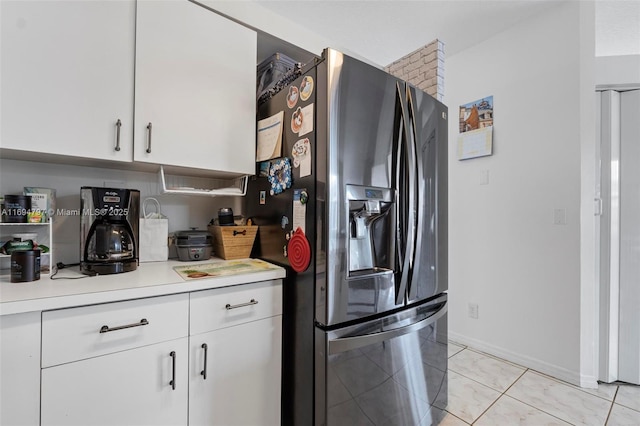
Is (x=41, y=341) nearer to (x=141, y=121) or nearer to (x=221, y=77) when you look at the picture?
(x=141, y=121)

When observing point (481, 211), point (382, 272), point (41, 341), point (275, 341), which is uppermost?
point (481, 211)

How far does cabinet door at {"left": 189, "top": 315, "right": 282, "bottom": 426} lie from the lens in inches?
43.6

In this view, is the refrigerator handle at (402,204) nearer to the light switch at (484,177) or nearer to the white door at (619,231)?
the light switch at (484,177)

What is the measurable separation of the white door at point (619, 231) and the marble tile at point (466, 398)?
91 centimetres

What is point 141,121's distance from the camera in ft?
4.10

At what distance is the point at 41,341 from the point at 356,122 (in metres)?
1.30

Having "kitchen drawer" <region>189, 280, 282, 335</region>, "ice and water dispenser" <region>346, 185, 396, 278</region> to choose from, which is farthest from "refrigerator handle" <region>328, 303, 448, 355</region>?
"kitchen drawer" <region>189, 280, 282, 335</region>

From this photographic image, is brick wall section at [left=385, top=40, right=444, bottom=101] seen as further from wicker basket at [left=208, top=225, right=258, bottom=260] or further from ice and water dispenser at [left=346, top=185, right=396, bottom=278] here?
wicker basket at [left=208, top=225, right=258, bottom=260]

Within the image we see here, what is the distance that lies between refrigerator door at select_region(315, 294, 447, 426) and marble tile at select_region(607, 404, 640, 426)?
38.6 inches

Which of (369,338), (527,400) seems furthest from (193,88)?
(527,400)

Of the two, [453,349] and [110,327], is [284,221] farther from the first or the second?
[453,349]

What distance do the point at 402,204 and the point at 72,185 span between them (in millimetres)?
1629

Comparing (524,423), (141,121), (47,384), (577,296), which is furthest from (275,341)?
(577,296)

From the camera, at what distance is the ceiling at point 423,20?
6.35 ft
